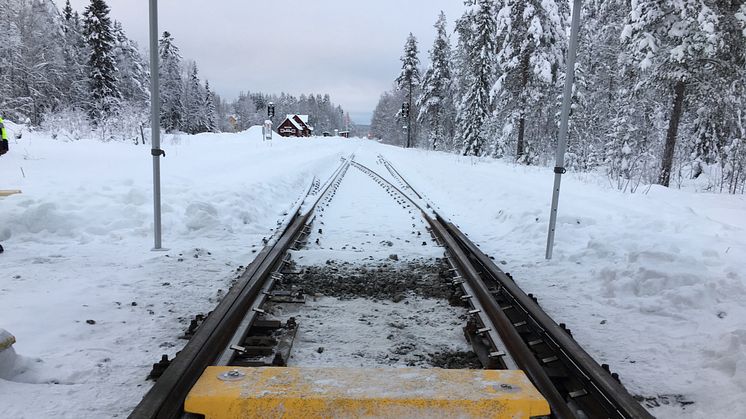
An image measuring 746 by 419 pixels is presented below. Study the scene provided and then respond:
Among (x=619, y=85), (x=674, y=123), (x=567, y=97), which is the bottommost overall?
(x=567, y=97)

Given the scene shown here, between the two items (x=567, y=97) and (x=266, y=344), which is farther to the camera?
(x=567, y=97)

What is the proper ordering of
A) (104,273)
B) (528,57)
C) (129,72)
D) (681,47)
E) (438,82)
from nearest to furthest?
(104,273) → (681,47) → (528,57) → (438,82) → (129,72)

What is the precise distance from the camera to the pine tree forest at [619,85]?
1378 cm

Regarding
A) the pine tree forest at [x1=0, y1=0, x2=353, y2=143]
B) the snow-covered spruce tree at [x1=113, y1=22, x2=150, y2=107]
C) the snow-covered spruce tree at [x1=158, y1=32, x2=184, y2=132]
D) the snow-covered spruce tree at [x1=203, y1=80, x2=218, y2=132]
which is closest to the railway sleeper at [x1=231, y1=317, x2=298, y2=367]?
the pine tree forest at [x1=0, y1=0, x2=353, y2=143]

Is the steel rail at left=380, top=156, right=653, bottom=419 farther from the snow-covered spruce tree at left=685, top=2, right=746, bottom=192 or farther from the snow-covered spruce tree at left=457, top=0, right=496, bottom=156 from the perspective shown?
the snow-covered spruce tree at left=457, top=0, right=496, bottom=156

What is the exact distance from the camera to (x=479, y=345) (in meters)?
3.21

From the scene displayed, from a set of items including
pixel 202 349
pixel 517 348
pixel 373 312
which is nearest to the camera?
pixel 202 349

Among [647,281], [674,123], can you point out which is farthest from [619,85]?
[647,281]

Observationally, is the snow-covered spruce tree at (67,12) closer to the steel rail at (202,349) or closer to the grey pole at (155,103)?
the grey pole at (155,103)

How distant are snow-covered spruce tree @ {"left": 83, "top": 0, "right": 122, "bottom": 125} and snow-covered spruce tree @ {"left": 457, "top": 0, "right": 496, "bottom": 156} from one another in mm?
32289

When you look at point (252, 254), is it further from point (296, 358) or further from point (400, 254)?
point (296, 358)

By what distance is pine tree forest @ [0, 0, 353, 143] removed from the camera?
94.9ft

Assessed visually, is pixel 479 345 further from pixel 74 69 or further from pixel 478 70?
pixel 74 69

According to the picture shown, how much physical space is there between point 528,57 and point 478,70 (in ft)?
30.3
